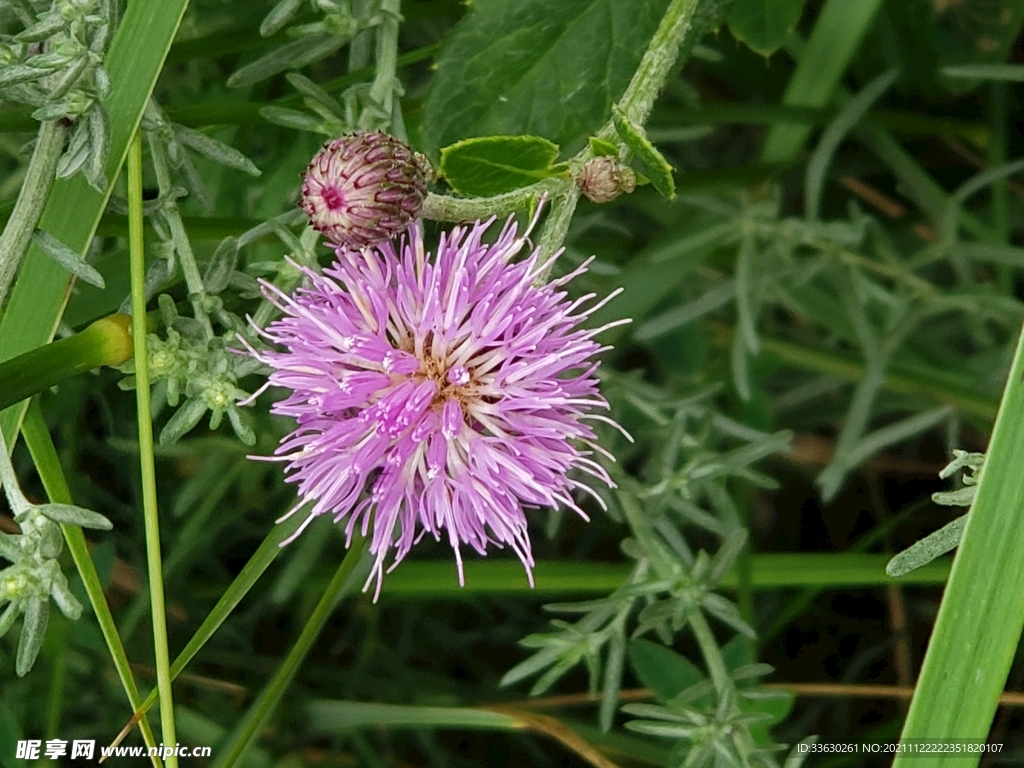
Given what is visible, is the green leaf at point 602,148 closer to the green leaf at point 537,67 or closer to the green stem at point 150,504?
the green leaf at point 537,67

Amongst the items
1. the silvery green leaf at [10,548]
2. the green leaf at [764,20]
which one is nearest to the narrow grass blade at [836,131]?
the green leaf at [764,20]

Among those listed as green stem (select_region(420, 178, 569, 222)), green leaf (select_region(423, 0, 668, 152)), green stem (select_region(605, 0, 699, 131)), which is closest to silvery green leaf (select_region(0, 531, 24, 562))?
green stem (select_region(420, 178, 569, 222))

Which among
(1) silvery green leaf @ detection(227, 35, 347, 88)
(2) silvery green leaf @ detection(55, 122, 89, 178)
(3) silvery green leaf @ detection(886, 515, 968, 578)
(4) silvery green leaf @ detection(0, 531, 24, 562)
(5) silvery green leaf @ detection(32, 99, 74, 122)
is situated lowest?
(4) silvery green leaf @ detection(0, 531, 24, 562)

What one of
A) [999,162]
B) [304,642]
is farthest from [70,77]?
[999,162]

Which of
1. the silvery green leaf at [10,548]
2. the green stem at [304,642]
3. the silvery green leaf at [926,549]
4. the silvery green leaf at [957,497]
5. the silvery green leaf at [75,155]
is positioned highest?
the silvery green leaf at [75,155]

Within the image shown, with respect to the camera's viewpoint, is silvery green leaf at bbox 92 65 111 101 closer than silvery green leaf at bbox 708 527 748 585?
Yes

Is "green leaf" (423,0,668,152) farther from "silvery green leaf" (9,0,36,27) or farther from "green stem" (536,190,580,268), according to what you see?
"silvery green leaf" (9,0,36,27)

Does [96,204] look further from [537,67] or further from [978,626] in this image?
[978,626]
